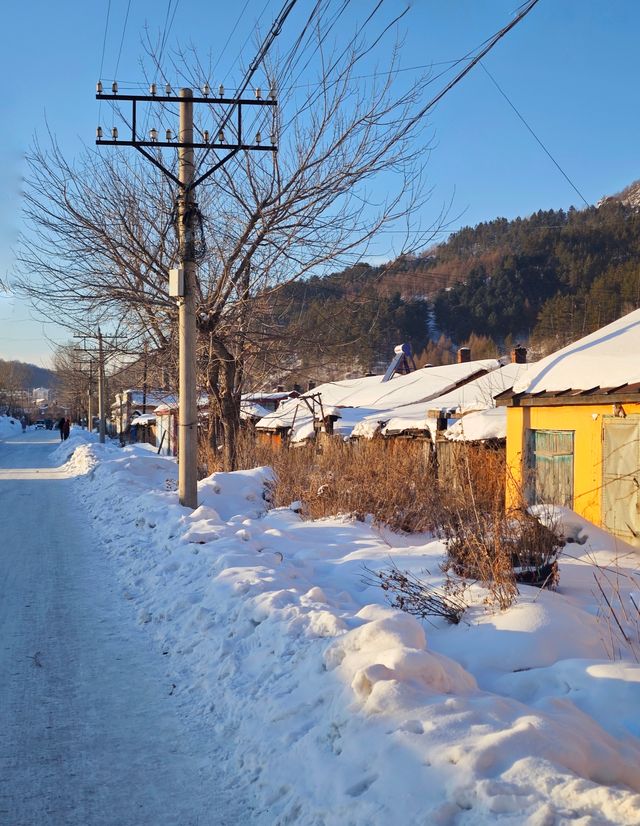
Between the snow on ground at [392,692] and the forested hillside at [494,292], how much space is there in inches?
376

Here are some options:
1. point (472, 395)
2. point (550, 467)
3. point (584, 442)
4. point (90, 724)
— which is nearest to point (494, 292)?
point (472, 395)

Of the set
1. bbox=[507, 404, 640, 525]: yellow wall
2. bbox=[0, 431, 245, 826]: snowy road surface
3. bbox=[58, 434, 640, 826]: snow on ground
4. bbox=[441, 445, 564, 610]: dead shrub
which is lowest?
bbox=[0, 431, 245, 826]: snowy road surface

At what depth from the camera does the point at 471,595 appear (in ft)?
21.7

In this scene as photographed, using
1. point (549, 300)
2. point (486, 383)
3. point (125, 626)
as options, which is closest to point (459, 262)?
point (549, 300)

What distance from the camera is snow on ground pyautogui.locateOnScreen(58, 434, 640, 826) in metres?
3.17

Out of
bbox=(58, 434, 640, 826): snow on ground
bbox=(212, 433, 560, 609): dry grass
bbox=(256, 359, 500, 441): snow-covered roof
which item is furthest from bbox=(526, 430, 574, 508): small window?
bbox=(256, 359, 500, 441): snow-covered roof

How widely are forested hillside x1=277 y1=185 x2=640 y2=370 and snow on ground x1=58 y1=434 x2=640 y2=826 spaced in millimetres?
9551

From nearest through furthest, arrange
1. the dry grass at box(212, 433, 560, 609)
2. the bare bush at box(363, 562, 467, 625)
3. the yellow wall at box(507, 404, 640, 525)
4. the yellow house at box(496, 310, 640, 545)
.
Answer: the bare bush at box(363, 562, 467, 625)
the dry grass at box(212, 433, 560, 609)
the yellow house at box(496, 310, 640, 545)
the yellow wall at box(507, 404, 640, 525)

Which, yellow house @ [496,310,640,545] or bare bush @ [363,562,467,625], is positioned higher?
yellow house @ [496,310,640,545]

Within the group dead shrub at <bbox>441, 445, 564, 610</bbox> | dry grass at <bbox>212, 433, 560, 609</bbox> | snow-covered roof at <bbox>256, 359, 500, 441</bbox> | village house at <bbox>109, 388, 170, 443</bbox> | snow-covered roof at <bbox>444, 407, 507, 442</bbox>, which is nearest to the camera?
dead shrub at <bbox>441, 445, 564, 610</bbox>

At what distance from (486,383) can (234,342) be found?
1137 centimetres

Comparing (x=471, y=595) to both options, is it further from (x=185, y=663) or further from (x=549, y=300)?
(x=549, y=300)

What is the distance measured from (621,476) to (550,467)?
5.60 ft

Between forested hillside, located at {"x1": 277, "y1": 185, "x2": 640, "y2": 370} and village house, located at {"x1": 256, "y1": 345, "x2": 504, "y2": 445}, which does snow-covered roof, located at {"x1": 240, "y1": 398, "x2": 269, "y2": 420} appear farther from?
forested hillside, located at {"x1": 277, "y1": 185, "x2": 640, "y2": 370}
